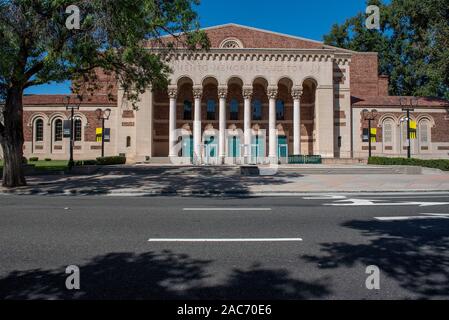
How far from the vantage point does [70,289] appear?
3830mm

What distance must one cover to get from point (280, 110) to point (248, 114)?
6418 millimetres

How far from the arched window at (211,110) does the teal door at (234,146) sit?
11.7 feet

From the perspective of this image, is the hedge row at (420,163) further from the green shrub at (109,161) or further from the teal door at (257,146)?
the green shrub at (109,161)

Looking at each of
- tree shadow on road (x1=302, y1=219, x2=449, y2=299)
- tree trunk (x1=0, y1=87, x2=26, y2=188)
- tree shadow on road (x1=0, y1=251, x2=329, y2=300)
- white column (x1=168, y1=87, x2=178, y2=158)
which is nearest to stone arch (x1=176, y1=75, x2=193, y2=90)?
white column (x1=168, y1=87, x2=178, y2=158)

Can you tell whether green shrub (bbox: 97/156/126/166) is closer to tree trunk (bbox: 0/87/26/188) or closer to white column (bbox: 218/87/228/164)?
white column (bbox: 218/87/228/164)

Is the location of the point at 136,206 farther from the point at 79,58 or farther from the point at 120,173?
the point at 120,173

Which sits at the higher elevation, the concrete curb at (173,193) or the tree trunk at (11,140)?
the tree trunk at (11,140)

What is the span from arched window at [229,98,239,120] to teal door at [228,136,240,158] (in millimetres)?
2703

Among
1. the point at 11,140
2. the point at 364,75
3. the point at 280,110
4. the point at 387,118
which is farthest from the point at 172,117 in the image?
the point at 364,75

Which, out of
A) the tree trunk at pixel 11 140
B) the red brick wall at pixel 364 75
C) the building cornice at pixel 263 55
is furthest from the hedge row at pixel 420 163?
the tree trunk at pixel 11 140

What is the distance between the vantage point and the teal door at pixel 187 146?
3947 centimetres

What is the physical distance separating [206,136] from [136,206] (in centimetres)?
2988

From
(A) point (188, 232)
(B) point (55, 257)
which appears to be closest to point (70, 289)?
(B) point (55, 257)

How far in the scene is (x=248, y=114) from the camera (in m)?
37.1
